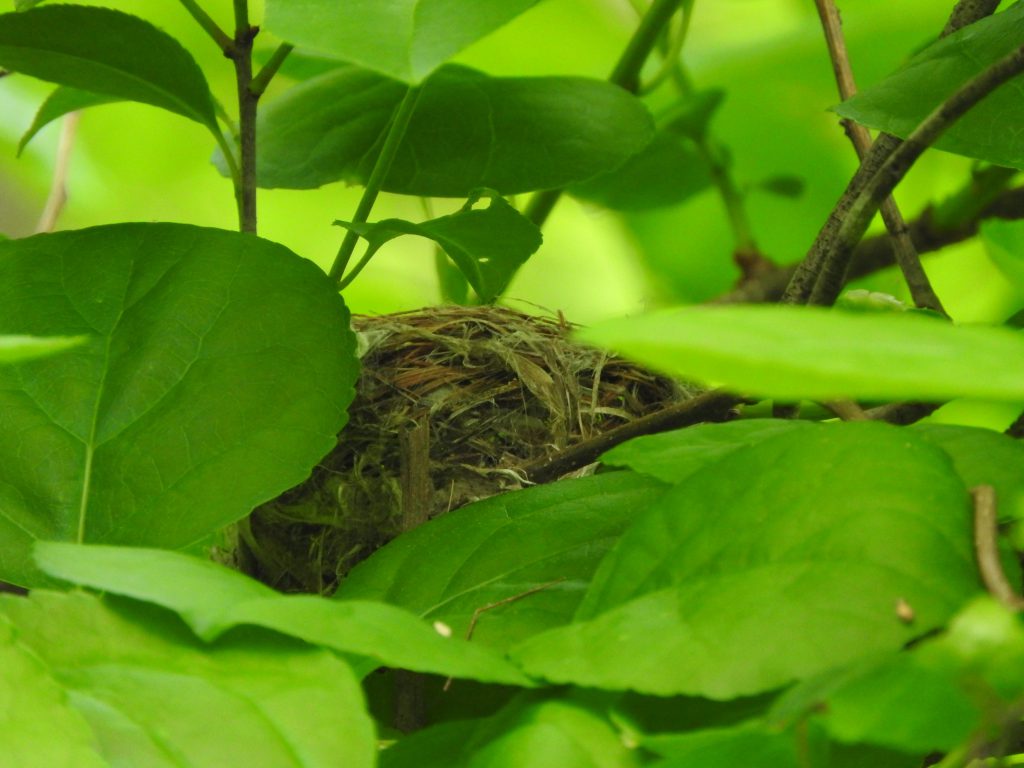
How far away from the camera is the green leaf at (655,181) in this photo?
0.98m

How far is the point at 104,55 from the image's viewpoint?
519mm

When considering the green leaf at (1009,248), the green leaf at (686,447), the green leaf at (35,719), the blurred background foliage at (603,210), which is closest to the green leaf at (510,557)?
the green leaf at (686,447)

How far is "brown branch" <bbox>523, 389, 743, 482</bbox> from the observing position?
51cm

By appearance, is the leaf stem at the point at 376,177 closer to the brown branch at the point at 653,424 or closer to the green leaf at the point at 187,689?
the brown branch at the point at 653,424

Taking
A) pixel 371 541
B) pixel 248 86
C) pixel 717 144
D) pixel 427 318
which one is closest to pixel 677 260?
pixel 717 144

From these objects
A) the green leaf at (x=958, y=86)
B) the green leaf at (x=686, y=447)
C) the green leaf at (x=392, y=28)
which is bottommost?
the green leaf at (x=686, y=447)

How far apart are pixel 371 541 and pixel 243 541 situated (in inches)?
3.4

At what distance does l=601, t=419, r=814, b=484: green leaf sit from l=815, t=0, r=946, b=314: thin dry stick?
187 millimetres

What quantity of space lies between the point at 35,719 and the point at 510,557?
0.61ft

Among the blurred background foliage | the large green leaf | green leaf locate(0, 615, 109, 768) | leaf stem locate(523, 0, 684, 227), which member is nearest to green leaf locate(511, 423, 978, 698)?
green leaf locate(0, 615, 109, 768)

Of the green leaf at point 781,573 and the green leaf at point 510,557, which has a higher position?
the green leaf at point 781,573

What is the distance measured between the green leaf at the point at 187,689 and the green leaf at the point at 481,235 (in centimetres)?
25

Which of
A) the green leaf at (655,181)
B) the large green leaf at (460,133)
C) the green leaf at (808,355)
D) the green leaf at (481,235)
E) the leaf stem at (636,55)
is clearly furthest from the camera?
the green leaf at (655,181)

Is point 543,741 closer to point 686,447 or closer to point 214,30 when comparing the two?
point 686,447
